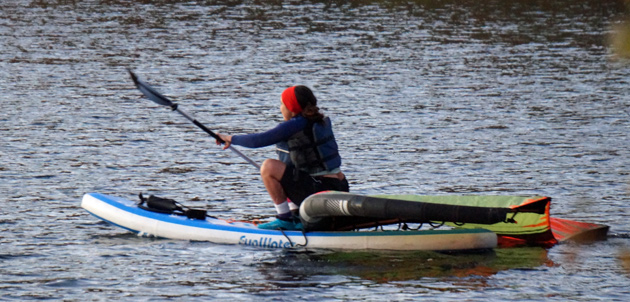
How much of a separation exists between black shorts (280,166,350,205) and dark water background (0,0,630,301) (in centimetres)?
56

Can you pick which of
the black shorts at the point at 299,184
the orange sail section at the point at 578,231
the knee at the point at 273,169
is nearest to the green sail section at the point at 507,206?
the orange sail section at the point at 578,231

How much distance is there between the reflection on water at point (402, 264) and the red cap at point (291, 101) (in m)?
1.30

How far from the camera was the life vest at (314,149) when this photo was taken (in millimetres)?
9391

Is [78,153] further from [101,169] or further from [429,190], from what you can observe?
[429,190]

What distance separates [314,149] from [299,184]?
0.35m

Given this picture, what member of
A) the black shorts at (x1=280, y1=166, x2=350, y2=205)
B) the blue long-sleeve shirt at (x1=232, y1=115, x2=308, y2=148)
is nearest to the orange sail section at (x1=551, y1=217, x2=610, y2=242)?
the black shorts at (x1=280, y1=166, x2=350, y2=205)

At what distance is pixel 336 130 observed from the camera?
16.9 meters

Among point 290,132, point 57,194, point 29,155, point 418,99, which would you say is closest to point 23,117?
point 29,155

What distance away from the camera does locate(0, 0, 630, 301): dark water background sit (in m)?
8.59

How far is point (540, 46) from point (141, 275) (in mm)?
20094

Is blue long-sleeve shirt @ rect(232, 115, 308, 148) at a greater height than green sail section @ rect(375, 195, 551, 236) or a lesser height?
greater

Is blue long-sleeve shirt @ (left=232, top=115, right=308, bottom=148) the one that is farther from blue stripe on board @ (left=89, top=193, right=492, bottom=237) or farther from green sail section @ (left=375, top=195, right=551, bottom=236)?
green sail section @ (left=375, top=195, right=551, bottom=236)

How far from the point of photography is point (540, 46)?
88.9 ft

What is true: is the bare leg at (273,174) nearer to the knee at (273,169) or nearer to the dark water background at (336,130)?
the knee at (273,169)
